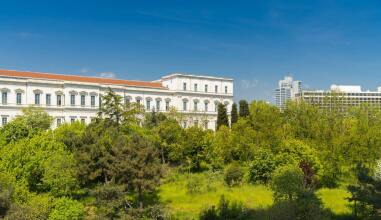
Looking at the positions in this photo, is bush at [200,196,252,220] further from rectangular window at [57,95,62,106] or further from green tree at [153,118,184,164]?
rectangular window at [57,95,62,106]

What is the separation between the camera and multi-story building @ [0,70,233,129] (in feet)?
153

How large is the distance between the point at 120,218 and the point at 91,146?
5544 mm

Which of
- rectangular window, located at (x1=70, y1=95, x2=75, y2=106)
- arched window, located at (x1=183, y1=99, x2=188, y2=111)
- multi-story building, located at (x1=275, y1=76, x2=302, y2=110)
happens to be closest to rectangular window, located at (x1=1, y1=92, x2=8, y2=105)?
Answer: rectangular window, located at (x1=70, y1=95, x2=75, y2=106)

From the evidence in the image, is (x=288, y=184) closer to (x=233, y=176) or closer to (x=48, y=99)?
(x=233, y=176)

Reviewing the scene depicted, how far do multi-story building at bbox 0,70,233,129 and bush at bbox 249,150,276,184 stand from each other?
20788 millimetres

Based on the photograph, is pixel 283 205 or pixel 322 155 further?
pixel 322 155

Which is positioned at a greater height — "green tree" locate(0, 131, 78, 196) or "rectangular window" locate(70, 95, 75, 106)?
"rectangular window" locate(70, 95, 75, 106)

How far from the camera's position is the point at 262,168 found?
25.6m

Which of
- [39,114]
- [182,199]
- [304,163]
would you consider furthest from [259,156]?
[39,114]

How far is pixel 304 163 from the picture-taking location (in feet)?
77.9

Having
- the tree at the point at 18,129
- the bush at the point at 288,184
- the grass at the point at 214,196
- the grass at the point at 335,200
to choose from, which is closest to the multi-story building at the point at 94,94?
the tree at the point at 18,129

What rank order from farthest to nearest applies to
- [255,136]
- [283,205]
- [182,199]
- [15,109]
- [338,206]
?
[15,109], [255,136], [182,199], [338,206], [283,205]

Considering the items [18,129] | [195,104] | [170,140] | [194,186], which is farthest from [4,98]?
[194,186]

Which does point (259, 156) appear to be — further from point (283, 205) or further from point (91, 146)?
point (91, 146)
